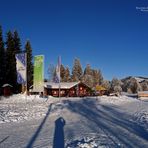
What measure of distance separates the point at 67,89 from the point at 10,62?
2588 cm

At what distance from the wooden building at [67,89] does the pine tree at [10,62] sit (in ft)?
60.0

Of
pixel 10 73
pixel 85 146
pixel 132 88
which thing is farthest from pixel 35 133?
pixel 132 88

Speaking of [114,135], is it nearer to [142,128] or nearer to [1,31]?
[142,128]

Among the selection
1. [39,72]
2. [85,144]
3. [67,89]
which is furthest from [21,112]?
[67,89]

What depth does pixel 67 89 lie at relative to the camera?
3290 inches

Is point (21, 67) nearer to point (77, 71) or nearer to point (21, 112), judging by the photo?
point (21, 112)

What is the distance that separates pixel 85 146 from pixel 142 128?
637cm

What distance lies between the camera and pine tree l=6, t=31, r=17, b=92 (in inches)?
2361

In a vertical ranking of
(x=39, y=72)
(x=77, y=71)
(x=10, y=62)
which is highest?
(x=77, y=71)

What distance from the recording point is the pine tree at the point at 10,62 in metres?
60.0

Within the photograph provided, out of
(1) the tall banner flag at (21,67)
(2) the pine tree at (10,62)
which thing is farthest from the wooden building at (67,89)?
(1) the tall banner flag at (21,67)

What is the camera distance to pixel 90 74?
132375mm

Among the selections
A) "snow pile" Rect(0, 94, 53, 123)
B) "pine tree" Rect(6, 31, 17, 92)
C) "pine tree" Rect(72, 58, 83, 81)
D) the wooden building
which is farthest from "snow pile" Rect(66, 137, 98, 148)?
"pine tree" Rect(72, 58, 83, 81)

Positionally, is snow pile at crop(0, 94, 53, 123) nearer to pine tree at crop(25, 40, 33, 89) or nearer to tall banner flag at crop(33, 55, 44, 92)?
tall banner flag at crop(33, 55, 44, 92)
